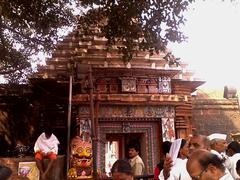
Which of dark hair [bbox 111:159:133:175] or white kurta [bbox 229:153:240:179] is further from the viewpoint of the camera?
white kurta [bbox 229:153:240:179]

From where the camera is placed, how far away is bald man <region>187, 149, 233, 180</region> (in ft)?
9.44

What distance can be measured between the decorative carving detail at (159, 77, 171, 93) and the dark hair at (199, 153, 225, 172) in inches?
369

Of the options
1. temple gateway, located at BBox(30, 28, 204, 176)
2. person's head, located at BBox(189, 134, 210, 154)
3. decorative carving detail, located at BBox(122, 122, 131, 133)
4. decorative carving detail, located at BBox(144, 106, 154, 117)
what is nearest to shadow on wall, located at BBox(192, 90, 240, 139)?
temple gateway, located at BBox(30, 28, 204, 176)

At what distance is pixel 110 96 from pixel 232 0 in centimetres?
532

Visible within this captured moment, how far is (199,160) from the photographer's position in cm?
296

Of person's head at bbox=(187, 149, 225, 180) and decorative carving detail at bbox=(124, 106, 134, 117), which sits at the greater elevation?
decorative carving detail at bbox=(124, 106, 134, 117)

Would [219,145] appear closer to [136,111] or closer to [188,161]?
[188,161]

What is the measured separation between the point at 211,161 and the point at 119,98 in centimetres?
867

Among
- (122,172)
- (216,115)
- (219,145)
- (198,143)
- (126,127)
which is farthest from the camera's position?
(216,115)

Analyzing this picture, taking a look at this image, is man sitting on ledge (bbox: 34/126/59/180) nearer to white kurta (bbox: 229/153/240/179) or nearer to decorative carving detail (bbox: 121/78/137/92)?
decorative carving detail (bbox: 121/78/137/92)

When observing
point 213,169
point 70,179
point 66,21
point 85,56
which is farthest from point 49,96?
point 213,169

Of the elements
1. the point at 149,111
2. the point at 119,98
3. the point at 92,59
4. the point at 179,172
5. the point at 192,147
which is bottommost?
the point at 179,172

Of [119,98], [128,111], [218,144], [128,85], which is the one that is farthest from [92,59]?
[218,144]

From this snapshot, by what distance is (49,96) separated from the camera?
12.2m
